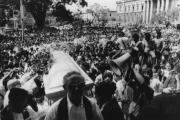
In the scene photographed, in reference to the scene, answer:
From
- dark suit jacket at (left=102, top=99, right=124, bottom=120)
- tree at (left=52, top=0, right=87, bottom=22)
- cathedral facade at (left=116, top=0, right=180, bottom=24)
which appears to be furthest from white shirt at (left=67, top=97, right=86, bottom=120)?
cathedral facade at (left=116, top=0, right=180, bottom=24)

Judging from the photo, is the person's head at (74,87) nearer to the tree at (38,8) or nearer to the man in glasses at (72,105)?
the man in glasses at (72,105)

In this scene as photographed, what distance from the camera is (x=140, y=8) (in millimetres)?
110750

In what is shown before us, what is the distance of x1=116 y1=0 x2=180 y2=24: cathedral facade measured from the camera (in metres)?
85.1

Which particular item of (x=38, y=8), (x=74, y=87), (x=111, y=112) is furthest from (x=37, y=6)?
(x=74, y=87)

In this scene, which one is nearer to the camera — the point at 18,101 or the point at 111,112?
the point at 18,101

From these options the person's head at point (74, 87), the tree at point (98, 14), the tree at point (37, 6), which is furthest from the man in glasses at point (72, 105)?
the tree at point (98, 14)

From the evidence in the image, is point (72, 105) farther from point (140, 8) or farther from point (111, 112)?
point (140, 8)

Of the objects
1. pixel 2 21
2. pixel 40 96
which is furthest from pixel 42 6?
pixel 40 96

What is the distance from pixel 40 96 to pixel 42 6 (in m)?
43.5

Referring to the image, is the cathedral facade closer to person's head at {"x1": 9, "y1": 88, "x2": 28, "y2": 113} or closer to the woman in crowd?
the woman in crowd

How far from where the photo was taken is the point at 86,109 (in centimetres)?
283

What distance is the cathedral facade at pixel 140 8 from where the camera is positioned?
279 ft

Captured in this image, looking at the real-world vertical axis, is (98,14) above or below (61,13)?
above

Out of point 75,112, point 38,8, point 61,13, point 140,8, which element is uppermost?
point 140,8
